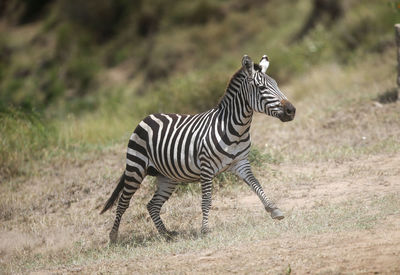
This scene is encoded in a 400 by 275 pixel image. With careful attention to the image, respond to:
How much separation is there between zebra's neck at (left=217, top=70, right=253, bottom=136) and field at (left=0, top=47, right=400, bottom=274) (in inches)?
49.8

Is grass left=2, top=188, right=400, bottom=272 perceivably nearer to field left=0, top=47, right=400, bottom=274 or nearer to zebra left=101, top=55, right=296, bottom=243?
field left=0, top=47, right=400, bottom=274

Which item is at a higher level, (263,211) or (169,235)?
(263,211)

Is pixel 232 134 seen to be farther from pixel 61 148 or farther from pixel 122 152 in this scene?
pixel 61 148

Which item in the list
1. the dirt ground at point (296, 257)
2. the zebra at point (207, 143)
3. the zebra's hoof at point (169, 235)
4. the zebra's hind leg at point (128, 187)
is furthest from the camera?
the zebra's hind leg at point (128, 187)

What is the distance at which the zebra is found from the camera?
7.54m

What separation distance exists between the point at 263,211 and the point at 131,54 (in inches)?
880

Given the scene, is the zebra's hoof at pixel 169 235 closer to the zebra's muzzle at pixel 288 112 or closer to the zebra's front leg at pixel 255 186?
the zebra's front leg at pixel 255 186

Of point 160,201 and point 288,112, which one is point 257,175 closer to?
point 160,201

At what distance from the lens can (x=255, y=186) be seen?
7.50 meters

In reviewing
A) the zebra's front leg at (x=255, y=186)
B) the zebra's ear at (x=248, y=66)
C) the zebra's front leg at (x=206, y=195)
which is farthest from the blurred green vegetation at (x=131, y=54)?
the zebra's ear at (x=248, y=66)

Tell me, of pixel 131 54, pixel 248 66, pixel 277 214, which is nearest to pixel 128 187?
pixel 277 214

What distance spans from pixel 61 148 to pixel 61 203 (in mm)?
2530

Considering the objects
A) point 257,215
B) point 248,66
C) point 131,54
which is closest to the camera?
point 248,66

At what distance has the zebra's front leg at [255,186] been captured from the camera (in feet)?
24.0
